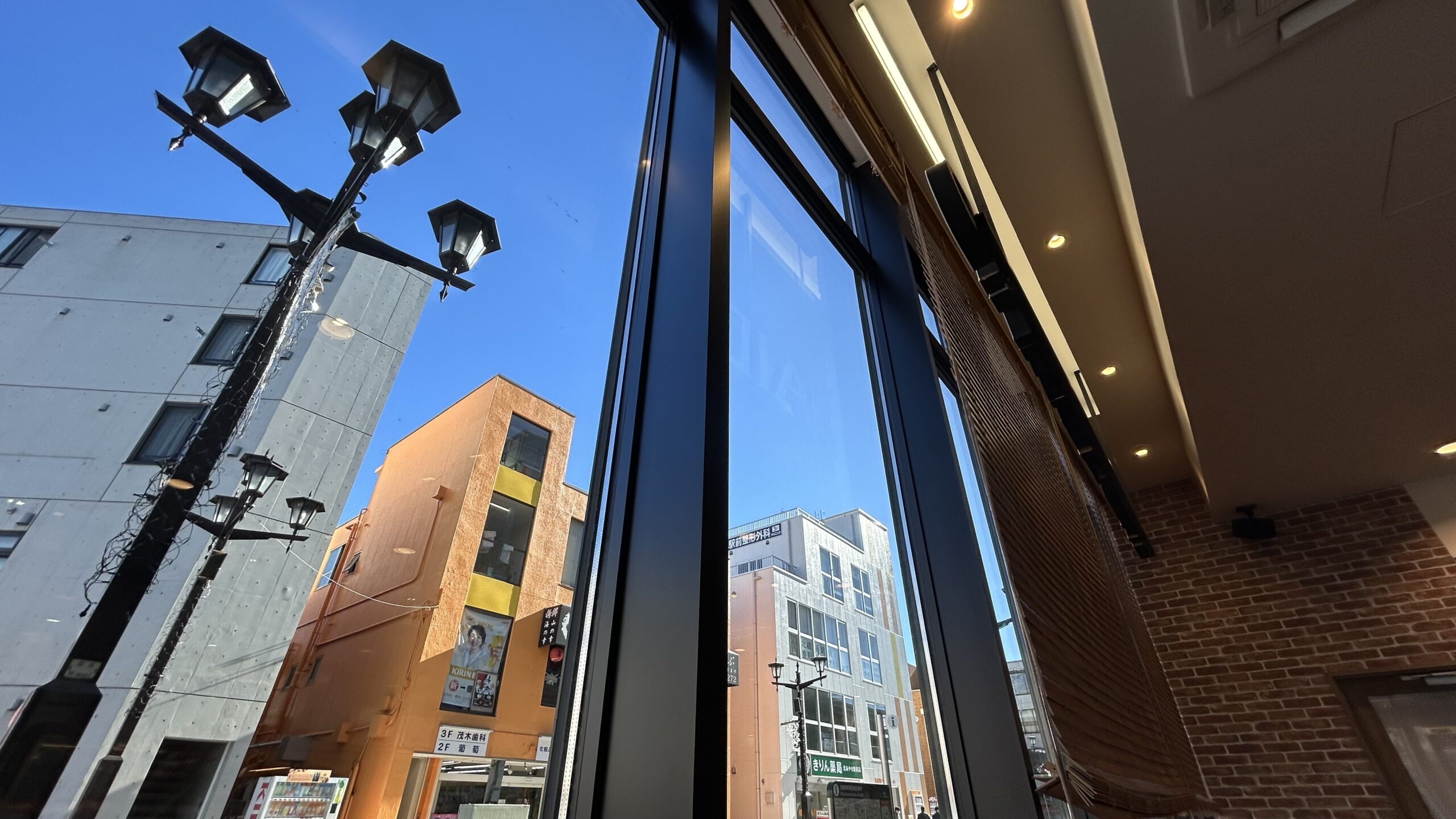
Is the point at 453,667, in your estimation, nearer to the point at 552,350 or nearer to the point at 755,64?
the point at 552,350

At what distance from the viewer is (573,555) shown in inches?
34.9

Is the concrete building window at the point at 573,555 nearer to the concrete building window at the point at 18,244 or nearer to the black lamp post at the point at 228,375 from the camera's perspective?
the black lamp post at the point at 228,375

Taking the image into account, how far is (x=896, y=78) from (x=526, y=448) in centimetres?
221

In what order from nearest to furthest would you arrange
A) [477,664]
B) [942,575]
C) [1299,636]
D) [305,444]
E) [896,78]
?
1. [305,444]
2. [477,664]
3. [942,575]
4. [896,78]
5. [1299,636]

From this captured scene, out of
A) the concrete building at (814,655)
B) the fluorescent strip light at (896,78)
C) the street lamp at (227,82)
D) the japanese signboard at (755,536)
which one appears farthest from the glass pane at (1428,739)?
the street lamp at (227,82)

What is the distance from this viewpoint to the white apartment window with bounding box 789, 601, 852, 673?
134cm

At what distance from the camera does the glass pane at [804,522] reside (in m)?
1.17

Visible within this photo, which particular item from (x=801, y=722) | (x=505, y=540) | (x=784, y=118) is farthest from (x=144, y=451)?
(x=784, y=118)

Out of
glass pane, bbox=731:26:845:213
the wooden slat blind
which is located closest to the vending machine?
the wooden slat blind

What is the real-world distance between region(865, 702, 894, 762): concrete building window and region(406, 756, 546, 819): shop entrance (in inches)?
35.2

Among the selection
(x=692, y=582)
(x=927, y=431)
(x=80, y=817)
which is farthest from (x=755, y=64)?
(x=80, y=817)

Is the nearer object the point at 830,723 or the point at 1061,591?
the point at 830,723

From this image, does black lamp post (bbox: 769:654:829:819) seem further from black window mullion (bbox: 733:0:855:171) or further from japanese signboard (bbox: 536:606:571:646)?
black window mullion (bbox: 733:0:855:171)

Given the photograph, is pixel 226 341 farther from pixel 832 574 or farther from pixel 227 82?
pixel 832 574
